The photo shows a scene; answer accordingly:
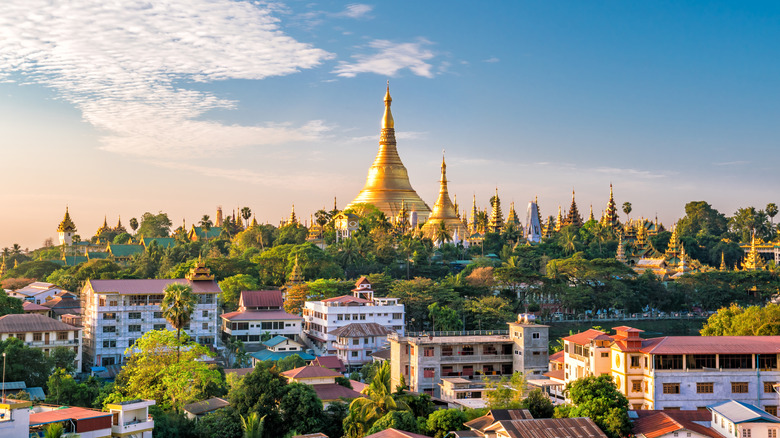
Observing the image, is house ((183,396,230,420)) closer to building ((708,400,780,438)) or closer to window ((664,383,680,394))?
window ((664,383,680,394))

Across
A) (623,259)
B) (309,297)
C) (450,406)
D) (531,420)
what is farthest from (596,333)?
(623,259)

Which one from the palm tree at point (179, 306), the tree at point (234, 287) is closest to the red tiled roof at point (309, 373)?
the palm tree at point (179, 306)

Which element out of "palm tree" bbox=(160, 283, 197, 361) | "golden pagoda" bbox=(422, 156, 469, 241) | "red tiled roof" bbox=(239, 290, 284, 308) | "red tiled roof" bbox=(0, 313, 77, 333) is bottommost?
"red tiled roof" bbox=(0, 313, 77, 333)

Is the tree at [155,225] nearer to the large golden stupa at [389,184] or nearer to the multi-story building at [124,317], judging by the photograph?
the large golden stupa at [389,184]

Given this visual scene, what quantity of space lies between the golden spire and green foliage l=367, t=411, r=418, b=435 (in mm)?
64516

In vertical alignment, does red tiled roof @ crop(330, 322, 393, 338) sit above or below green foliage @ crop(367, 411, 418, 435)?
above

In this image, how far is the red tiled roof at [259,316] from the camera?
57.5 meters

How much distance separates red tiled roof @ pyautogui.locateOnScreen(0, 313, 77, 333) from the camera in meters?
46.9

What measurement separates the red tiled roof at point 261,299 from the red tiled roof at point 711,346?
28850 millimetres

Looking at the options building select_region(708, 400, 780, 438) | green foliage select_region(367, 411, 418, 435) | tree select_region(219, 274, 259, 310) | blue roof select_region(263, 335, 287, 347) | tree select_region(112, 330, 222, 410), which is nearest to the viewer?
building select_region(708, 400, 780, 438)

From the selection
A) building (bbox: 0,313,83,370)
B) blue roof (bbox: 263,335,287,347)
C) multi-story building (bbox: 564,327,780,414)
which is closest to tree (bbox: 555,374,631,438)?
multi-story building (bbox: 564,327,780,414)

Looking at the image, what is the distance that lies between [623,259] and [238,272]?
4003 cm

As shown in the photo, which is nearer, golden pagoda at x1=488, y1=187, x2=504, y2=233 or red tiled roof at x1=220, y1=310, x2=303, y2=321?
red tiled roof at x1=220, y1=310, x2=303, y2=321

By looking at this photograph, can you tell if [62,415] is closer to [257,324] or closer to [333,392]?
[333,392]
